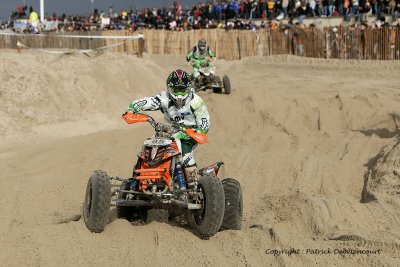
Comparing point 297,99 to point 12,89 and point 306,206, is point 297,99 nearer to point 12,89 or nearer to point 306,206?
point 12,89

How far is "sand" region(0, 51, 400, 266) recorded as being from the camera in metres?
5.46

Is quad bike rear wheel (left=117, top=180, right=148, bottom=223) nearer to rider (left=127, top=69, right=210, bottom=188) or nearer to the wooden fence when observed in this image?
rider (left=127, top=69, right=210, bottom=188)

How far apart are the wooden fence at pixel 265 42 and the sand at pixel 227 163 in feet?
4.03

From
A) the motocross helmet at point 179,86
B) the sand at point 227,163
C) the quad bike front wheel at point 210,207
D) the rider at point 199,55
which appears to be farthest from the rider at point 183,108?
the rider at point 199,55

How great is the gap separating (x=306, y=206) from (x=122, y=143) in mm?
5122

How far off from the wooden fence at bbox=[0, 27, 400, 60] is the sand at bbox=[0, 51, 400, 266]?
1.23 metres

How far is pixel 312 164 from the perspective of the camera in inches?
384

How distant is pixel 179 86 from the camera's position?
644cm

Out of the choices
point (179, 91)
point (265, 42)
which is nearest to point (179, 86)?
point (179, 91)

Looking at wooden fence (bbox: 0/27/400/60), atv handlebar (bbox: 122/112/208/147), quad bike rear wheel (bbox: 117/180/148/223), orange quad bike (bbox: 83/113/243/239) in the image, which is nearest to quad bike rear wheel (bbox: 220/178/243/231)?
orange quad bike (bbox: 83/113/243/239)

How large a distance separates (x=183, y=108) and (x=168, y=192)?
1070mm

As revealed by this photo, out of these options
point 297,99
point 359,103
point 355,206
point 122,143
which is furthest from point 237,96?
point 355,206

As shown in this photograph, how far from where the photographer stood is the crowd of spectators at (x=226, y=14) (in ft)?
78.0

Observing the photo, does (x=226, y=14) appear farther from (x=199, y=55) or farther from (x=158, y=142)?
(x=158, y=142)
